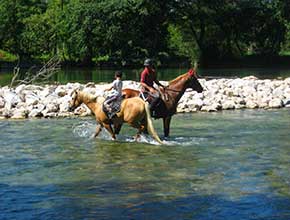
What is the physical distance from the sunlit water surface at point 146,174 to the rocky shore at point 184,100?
3.53m

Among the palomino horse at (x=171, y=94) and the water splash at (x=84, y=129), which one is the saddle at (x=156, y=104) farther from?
the water splash at (x=84, y=129)

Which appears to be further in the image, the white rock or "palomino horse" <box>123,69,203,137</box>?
the white rock

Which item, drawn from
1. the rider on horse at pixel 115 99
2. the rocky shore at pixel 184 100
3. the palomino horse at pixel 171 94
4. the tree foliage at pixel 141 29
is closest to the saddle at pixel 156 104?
the palomino horse at pixel 171 94

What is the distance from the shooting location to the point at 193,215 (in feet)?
30.1

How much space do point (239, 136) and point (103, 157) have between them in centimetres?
448

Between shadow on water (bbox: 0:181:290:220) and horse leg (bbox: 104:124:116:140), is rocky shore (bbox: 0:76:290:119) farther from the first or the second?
shadow on water (bbox: 0:181:290:220)

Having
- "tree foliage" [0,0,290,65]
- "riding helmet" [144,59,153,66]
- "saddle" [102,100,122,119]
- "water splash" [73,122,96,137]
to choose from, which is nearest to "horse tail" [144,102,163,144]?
"saddle" [102,100,122,119]

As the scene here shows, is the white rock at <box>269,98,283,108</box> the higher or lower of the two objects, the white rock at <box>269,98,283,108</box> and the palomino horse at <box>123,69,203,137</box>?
the lower

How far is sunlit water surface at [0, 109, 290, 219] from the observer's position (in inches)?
375

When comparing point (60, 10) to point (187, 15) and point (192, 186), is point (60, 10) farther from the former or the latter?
point (192, 186)

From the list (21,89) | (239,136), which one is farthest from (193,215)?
(21,89)

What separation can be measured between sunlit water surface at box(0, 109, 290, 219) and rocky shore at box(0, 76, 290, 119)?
3.53 m

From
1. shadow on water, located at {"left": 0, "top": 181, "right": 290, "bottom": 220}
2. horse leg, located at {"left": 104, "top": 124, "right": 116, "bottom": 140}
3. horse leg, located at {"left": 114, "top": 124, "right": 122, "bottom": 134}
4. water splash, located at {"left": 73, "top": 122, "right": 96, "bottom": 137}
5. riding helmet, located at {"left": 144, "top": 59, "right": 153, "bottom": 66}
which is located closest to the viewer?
shadow on water, located at {"left": 0, "top": 181, "right": 290, "bottom": 220}

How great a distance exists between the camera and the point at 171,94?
53.2 feet
